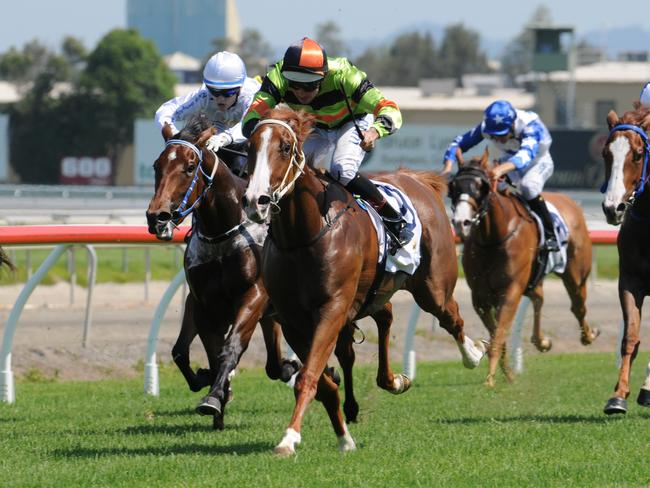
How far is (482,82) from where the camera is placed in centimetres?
6688

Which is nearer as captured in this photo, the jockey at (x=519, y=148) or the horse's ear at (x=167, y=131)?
the horse's ear at (x=167, y=131)

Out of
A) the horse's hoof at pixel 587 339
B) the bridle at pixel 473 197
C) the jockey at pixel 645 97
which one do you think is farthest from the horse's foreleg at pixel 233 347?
the horse's hoof at pixel 587 339

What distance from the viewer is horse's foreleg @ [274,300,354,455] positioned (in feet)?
19.1

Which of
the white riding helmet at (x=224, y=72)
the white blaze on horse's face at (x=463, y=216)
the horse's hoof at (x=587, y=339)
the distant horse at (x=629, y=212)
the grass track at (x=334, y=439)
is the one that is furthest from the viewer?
the horse's hoof at (x=587, y=339)

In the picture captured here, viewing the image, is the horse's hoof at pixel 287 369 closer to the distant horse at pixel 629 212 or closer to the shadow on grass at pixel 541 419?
the shadow on grass at pixel 541 419

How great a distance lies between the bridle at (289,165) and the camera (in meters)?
5.84

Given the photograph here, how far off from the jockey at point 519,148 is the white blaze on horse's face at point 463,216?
396mm

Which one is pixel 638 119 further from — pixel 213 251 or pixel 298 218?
pixel 213 251

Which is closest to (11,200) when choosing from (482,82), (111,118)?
(111,118)

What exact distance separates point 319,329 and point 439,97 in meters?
57.2

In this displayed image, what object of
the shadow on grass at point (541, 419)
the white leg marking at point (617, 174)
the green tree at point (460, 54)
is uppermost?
the white leg marking at point (617, 174)

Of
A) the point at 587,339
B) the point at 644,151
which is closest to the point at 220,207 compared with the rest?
the point at 644,151

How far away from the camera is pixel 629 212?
7.56 meters

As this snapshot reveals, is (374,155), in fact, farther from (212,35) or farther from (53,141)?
(212,35)
